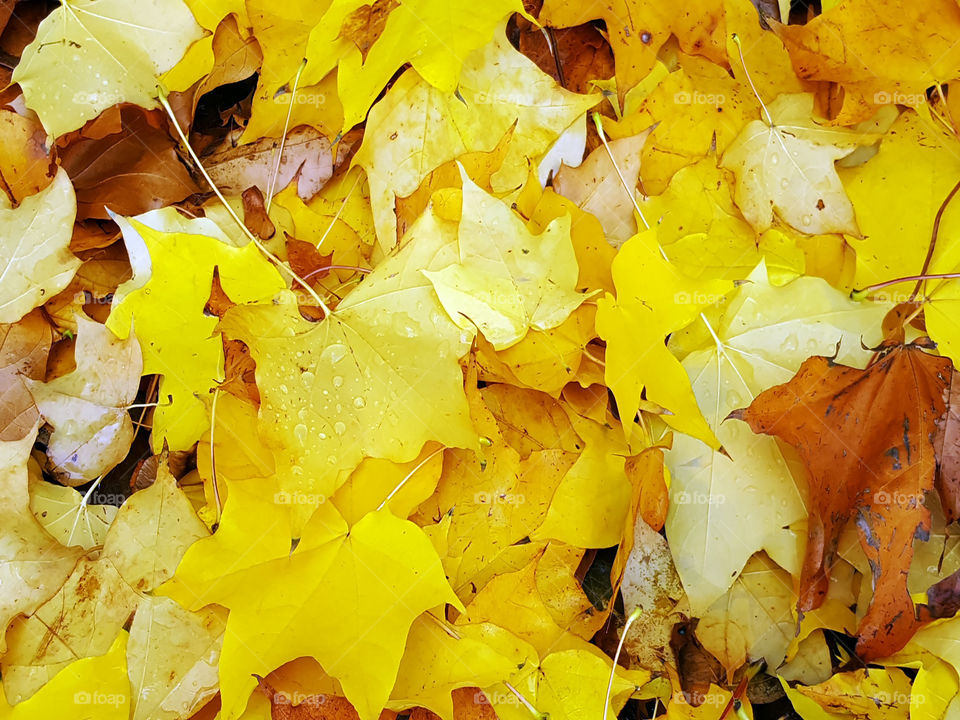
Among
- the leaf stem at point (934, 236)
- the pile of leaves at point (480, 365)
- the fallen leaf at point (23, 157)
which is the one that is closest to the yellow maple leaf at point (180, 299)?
the pile of leaves at point (480, 365)

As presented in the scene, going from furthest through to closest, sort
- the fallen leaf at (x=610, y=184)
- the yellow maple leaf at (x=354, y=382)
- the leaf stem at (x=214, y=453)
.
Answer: the fallen leaf at (x=610, y=184)
the leaf stem at (x=214, y=453)
the yellow maple leaf at (x=354, y=382)

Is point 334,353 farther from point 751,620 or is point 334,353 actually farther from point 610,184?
point 751,620

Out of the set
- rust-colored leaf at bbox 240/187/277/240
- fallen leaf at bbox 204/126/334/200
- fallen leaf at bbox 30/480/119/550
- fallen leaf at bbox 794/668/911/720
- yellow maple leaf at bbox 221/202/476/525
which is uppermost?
fallen leaf at bbox 204/126/334/200

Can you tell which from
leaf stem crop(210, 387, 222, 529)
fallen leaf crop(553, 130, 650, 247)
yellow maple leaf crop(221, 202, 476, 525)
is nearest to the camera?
yellow maple leaf crop(221, 202, 476, 525)

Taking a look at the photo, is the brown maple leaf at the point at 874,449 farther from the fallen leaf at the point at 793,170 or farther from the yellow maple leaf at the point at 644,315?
the fallen leaf at the point at 793,170

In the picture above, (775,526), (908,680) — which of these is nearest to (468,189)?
(775,526)

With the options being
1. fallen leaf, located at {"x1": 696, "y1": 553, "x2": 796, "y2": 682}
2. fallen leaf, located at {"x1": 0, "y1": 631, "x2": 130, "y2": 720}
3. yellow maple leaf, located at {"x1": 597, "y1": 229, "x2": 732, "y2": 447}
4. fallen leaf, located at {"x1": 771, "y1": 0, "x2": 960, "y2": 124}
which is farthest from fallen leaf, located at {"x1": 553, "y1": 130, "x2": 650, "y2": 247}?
fallen leaf, located at {"x1": 0, "y1": 631, "x2": 130, "y2": 720}

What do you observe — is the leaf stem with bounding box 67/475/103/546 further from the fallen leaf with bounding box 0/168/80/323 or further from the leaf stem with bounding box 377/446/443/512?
the leaf stem with bounding box 377/446/443/512

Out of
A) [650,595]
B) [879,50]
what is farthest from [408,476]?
[879,50]
